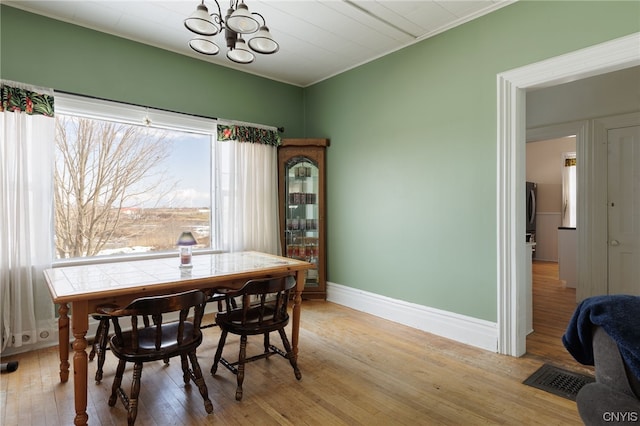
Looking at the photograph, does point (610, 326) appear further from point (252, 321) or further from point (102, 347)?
point (102, 347)

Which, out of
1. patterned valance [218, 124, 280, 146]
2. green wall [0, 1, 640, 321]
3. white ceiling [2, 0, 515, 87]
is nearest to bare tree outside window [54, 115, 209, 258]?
green wall [0, 1, 640, 321]

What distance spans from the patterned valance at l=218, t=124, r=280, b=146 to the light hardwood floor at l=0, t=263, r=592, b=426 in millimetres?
2198

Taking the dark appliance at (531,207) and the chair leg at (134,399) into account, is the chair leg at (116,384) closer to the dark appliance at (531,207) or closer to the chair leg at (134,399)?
the chair leg at (134,399)

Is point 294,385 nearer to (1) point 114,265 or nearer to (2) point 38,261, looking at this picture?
(1) point 114,265

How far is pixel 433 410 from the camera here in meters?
2.11

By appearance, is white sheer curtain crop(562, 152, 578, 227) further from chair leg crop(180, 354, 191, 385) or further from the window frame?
chair leg crop(180, 354, 191, 385)

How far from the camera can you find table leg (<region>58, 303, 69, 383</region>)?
7.57 ft

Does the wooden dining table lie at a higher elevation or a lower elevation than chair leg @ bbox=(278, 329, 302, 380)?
higher

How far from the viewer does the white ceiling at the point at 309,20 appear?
2.87m

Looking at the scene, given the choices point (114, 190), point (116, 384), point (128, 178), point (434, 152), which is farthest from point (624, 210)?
Answer: point (114, 190)

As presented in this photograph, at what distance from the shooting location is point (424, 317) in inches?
136

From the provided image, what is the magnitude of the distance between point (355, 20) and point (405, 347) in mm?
2903

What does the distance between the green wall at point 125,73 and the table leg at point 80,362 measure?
2.28m

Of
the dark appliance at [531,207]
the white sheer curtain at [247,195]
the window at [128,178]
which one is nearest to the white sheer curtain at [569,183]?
the dark appliance at [531,207]
